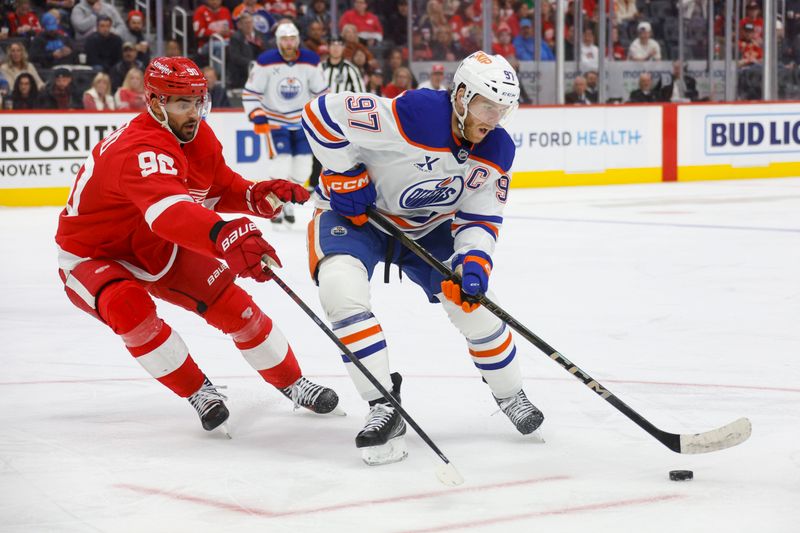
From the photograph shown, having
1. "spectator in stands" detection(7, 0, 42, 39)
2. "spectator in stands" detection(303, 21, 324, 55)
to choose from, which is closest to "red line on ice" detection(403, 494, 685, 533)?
"spectator in stands" detection(7, 0, 42, 39)

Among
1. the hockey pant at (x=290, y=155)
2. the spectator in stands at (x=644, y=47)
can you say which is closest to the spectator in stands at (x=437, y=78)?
the spectator in stands at (x=644, y=47)

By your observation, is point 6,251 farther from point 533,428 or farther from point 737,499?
point 737,499

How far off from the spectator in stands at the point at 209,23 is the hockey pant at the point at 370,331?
799 cm

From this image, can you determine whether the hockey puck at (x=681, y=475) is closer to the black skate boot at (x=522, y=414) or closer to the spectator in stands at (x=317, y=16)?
the black skate boot at (x=522, y=414)

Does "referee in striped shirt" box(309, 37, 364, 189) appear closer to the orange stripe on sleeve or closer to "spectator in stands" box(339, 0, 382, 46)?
"spectator in stands" box(339, 0, 382, 46)

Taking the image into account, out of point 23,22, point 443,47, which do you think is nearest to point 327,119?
point 23,22

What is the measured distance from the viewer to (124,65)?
394 inches

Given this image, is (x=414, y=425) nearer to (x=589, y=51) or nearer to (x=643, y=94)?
(x=589, y=51)

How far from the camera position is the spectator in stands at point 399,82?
11.0 metres

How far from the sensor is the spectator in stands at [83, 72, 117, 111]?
31.6 ft

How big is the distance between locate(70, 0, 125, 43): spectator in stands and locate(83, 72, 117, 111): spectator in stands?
615 mm

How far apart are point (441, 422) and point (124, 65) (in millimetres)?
7510

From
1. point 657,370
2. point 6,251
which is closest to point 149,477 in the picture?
point 657,370

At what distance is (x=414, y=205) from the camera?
10.3 ft
